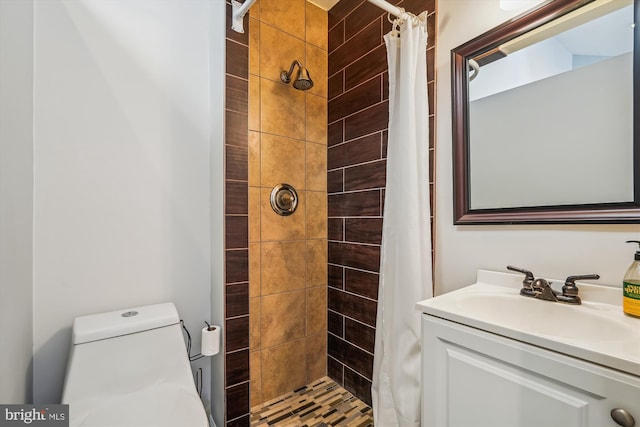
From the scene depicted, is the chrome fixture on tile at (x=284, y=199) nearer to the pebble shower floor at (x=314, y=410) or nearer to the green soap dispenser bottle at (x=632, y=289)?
the pebble shower floor at (x=314, y=410)

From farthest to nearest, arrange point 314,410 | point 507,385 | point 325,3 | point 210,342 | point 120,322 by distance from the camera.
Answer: point 325,3 → point 314,410 → point 210,342 → point 120,322 → point 507,385

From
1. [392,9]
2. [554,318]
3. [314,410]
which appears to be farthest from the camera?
[314,410]

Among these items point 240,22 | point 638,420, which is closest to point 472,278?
point 638,420

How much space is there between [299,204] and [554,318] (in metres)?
1.39

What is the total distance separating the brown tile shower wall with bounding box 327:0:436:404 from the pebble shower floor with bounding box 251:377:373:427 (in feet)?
0.31

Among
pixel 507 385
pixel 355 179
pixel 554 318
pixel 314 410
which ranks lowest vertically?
pixel 314 410

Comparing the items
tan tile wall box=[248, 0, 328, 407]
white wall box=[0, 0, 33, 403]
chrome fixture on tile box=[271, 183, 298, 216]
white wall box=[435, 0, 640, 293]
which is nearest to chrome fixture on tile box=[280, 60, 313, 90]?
tan tile wall box=[248, 0, 328, 407]

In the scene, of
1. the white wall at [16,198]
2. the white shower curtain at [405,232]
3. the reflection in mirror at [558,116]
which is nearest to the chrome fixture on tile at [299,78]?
the white shower curtain at [405,232]

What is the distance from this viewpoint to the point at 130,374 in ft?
3.64

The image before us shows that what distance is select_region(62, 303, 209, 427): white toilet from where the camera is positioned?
99cm

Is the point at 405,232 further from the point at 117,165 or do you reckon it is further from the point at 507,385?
the point at 117,165

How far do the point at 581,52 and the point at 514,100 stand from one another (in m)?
0.23

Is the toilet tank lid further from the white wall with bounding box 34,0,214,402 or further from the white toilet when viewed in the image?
the white wall with bounding box 34,0,214,402

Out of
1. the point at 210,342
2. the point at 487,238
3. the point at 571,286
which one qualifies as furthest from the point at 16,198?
the point at 571,286
